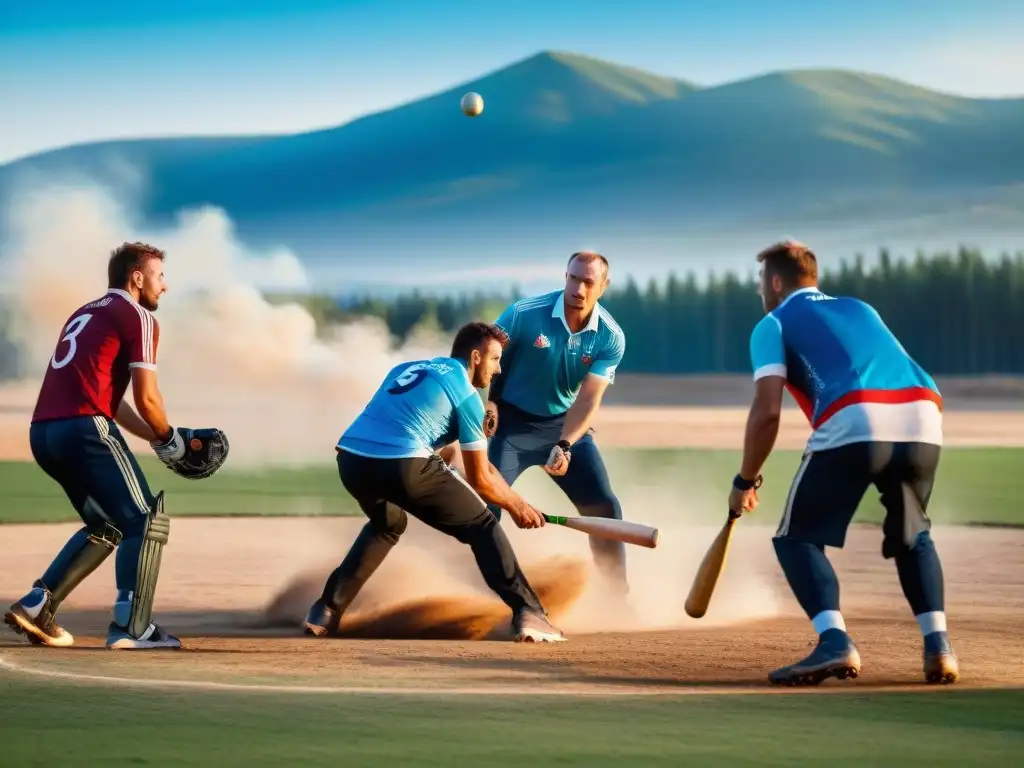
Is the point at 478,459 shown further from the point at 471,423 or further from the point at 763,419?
the point at 763,419

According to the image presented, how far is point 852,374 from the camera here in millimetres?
6961

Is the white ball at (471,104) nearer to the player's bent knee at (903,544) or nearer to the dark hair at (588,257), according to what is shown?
the dark hair at (588,257)

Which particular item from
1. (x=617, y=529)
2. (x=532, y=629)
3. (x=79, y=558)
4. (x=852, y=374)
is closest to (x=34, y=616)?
(x=79, y=558)

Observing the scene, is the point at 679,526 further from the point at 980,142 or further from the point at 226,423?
the point at 980,142

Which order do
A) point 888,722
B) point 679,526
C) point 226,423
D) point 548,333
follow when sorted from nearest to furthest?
point 888,722 < point 548,333 < point 679,526 < point 226,423

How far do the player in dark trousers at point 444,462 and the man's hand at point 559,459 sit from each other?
0.89 m

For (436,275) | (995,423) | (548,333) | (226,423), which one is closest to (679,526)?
(548,333)

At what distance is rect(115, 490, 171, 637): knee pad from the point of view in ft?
26.3

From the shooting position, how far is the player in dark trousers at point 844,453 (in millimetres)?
6902

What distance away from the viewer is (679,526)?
1648 centimetres

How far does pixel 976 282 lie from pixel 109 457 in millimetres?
84169

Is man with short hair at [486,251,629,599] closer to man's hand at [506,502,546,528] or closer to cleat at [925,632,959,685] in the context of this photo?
man's hand at [506,502,546,528]

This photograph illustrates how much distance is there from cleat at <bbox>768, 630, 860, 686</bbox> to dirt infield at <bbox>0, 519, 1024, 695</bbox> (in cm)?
18

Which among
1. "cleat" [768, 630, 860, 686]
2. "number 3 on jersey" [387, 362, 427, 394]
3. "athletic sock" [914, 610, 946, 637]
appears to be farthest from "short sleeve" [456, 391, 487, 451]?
"athletic sock" [914, 610, 946, 637]
